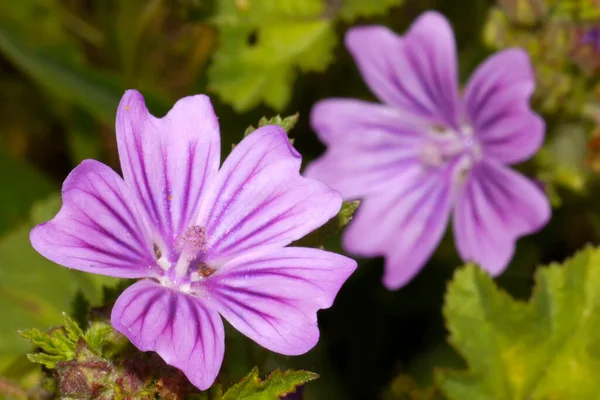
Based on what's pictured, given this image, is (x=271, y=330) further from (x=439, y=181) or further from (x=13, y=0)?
(x=13, y=0)

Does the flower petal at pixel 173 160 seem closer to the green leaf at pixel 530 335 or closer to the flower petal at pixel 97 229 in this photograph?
the flower petal at pixel 97 229

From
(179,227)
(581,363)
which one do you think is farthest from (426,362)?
(179,227)

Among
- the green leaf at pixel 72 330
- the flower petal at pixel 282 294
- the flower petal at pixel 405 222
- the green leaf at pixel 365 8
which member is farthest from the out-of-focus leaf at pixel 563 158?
the green leaf at pixel 72 330

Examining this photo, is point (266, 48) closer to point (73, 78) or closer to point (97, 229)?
point (73, 78)

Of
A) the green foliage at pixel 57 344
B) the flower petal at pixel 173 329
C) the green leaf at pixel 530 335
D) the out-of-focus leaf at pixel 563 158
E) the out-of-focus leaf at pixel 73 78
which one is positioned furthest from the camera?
the out-of-focus leaf at pixel 73 78

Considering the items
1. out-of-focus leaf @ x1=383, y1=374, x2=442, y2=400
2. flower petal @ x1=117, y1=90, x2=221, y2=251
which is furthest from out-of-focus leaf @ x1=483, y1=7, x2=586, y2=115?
flower petal @ x1=117, y1=90, x2=221, y2=251

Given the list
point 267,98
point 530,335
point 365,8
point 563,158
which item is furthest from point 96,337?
point 563,158
